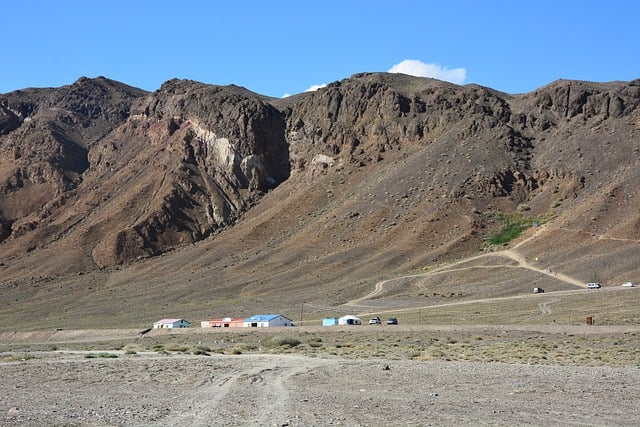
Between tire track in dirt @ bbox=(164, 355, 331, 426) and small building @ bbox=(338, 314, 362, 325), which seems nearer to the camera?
tire track in dirt @ bbox=(164, 355, 331, 426)

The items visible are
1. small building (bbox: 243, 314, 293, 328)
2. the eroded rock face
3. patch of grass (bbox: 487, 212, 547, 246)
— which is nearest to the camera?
small building (bbox: 243, 314, 293, 328)

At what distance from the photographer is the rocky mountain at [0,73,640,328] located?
A: 324ft

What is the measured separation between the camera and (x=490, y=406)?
19.3m

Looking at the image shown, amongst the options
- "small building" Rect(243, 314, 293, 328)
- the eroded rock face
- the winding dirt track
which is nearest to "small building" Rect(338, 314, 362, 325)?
"small building" Rect(243, 314, 293, 328)

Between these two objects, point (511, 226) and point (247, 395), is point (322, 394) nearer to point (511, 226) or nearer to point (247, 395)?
point (247, 395)

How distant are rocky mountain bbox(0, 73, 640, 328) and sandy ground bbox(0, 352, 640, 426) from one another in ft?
185

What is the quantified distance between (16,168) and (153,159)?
86.7 feet

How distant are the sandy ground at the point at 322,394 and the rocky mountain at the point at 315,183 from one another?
185ft

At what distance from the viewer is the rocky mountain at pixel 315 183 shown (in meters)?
98.9

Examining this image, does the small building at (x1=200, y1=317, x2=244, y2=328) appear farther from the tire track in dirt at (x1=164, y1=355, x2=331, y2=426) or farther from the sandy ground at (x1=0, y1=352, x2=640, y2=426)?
the sandy ground at (x1=0, y1=352, x2=640, y2=426)

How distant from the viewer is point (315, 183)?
123812 mm

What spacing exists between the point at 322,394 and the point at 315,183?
4030 inches

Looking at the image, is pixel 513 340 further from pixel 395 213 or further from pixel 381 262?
pixel 395 213

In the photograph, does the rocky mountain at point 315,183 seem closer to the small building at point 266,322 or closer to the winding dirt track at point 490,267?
the winding dirt track at point 490,267
